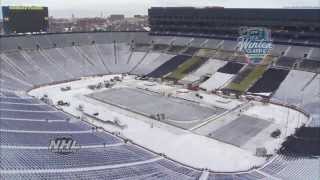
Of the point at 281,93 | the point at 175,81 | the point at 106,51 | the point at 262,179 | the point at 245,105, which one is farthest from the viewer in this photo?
the point at 106,51

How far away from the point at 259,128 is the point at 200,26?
52.8 metres

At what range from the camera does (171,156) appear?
4231cm

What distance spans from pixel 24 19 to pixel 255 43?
6175cm

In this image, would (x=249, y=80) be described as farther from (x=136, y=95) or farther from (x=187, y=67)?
(x=136, y=95)

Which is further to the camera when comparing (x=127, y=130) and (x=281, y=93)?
(x=281, y=93)

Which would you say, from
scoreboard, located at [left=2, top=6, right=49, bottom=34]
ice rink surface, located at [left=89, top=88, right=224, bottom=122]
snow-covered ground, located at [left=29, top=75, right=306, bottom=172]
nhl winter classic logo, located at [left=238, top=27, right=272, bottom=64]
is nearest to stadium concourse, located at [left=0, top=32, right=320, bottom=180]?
ice rink surface, located at [left=89, top=88, right=224, bottom=122]

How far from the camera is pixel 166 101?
66.7 m

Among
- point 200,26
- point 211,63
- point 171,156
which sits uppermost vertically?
point 200,26

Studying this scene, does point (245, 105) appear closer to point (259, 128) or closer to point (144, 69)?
point (259, 128)

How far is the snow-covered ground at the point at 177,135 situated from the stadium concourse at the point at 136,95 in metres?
1.04

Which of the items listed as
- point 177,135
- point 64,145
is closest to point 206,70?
point 177,135

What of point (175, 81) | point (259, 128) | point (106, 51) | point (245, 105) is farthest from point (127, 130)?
point (106, 51)

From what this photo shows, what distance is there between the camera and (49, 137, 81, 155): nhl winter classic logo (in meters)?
35.4

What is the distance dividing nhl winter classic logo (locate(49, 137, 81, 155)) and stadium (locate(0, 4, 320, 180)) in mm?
113
